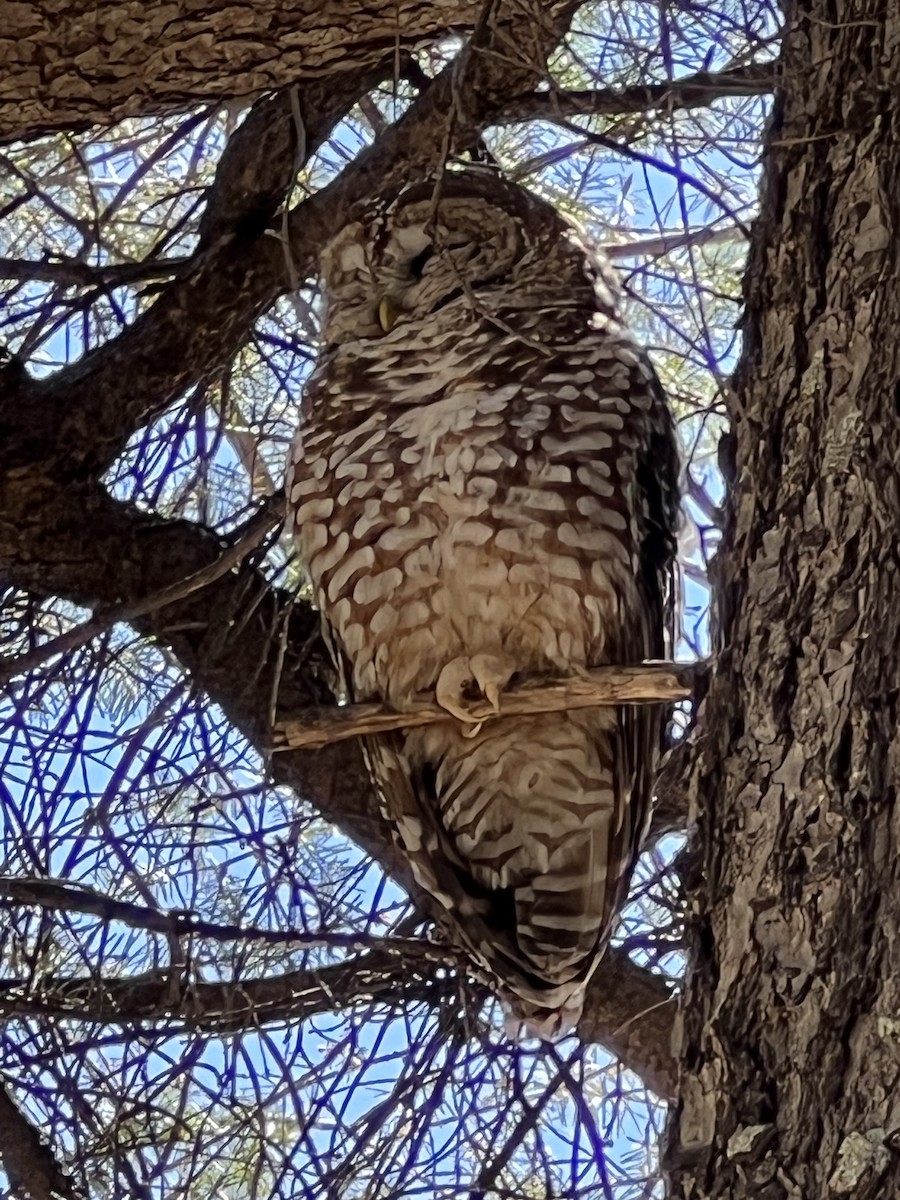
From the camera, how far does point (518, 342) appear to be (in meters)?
2.46

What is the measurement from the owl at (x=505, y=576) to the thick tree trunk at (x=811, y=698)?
56 centimetres

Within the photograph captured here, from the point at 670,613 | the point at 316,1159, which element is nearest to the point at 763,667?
the point at 670,613

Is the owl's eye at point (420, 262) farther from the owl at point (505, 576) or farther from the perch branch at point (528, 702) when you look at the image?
the perch branch at point (528, 702)

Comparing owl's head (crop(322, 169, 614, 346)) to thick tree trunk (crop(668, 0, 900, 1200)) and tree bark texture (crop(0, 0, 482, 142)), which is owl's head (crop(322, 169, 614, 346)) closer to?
tree bark texture (crop(0, 0, 482, 142))

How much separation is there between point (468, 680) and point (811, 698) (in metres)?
0.80

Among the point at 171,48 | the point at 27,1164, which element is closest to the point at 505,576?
the point at 171,48

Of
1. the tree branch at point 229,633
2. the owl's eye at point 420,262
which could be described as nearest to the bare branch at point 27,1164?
the tree branch at point 229,633

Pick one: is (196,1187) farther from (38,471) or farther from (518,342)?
(518,342)

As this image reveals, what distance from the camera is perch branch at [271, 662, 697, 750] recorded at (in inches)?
79.4

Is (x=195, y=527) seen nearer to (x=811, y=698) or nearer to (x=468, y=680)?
(x=468, y=680)

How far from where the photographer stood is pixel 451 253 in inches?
105

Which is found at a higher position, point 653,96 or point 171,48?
point 171,48

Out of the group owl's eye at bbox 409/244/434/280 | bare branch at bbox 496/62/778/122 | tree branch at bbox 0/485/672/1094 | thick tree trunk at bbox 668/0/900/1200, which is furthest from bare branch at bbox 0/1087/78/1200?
bare branch at bbox 496/62/778/122

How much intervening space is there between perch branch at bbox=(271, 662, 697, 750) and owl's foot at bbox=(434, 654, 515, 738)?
1 cm
